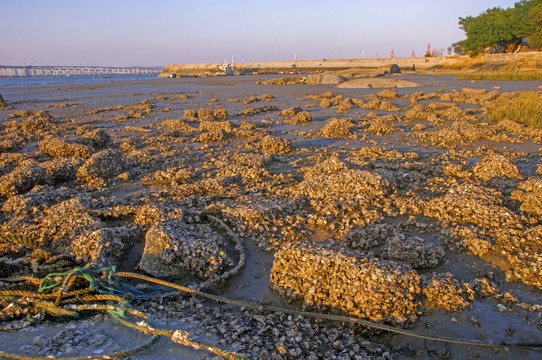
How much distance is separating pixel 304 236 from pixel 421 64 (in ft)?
244

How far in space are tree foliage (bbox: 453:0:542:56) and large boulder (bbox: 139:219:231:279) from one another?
2437 inches

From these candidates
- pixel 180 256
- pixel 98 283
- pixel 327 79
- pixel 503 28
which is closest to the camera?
pixel 98 283

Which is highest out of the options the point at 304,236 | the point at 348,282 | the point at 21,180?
the point at 21,180

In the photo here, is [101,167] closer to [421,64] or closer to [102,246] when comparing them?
[102,246]

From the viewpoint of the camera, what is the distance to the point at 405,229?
548 centimetres

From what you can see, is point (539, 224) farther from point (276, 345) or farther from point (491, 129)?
point (491, 129)

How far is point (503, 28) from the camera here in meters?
→ 54.3

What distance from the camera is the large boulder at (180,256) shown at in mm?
4469

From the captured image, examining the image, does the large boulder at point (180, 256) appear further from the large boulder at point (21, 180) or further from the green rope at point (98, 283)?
the large boulder at point (21, 180)

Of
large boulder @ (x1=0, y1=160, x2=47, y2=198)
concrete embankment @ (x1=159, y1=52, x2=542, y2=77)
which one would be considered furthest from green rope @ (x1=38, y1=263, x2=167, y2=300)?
concrete embankment @ (x1=159, y1=52, x2=542, y2=77)

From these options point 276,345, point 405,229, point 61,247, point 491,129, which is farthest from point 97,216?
point 491,129

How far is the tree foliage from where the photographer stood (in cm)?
4934

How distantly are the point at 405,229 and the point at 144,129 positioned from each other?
11.5 meters

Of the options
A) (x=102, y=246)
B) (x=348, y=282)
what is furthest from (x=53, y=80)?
(x=348, y=282)
